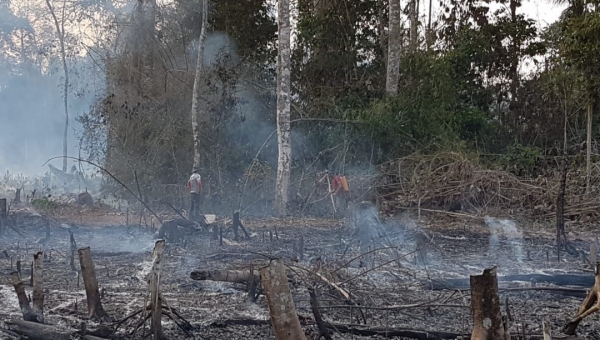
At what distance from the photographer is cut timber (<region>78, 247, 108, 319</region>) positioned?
5.70m

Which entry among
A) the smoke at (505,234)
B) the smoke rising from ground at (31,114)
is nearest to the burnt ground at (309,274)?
the smoke at (505,234)

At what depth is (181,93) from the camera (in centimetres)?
1936

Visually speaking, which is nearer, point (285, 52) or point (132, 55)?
point (285, 52)

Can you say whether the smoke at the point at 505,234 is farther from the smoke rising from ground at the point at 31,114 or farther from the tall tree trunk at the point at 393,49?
the smoke rising from ground at the point at 31,114

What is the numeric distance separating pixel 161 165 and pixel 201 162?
3.83ft

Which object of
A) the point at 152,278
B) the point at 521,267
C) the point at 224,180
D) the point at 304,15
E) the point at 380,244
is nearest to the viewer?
the point at 152,278

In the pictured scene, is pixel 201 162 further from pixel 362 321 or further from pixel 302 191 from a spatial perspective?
pixel 362 321

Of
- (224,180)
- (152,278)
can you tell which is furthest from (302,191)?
(152,278)

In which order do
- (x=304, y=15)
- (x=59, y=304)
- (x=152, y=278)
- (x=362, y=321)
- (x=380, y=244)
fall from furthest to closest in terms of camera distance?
(x=304, y=15)
(x=380, y=244)
(x=59, y=304)
(x=362, y=321)
(x=152, y=278)

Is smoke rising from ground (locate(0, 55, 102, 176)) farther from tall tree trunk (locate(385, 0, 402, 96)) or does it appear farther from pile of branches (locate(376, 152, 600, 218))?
pile of branches (locate(376, 152, 600, 218))

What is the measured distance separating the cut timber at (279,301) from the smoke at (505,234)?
651 centimetres

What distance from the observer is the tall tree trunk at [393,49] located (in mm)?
17375

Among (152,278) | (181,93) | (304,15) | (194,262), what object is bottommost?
(194,262)

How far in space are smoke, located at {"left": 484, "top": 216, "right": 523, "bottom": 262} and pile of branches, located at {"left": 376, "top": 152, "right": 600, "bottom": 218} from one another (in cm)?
72
